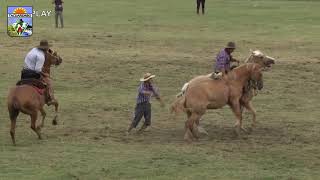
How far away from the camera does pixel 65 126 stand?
16.9m

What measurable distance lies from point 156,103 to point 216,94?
4.63 metres

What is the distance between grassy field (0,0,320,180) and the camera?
43.2 ft

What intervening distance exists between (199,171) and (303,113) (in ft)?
21.9

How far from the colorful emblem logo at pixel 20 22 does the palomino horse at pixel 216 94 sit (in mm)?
19667

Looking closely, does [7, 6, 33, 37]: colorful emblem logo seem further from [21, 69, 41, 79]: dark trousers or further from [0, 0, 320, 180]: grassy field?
[21, 69, 41, 79]: dark trousers

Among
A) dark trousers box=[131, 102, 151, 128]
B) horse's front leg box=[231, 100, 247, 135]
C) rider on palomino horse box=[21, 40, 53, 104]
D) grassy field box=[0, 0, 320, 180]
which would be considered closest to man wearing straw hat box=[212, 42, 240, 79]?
horse's front leg box=[231, 100, 247, 135]

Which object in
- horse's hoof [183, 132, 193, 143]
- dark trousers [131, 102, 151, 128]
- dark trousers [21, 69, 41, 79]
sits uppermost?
dark trousers [21, 69, 41, 79]

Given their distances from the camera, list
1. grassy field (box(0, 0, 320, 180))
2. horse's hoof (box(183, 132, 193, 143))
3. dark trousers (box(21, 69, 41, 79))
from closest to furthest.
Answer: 1. grassy field (box(0, 0, 320, 180))
2. horse's hoof (box(183, 132, 193, 143))
3. dark trousers (box(21, 69, 41, 79))

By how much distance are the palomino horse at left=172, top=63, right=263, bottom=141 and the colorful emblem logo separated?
19667 millimetres

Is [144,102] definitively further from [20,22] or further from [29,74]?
[20,22]

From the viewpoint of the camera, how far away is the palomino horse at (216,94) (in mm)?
15234

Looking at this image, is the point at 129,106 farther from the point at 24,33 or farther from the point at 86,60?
the point at 24,33

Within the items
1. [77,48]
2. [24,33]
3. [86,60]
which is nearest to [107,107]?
[86,60]

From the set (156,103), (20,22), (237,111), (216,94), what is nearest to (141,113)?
(216,94)
